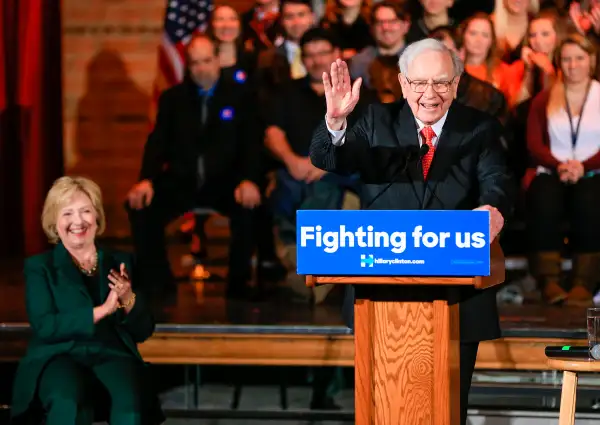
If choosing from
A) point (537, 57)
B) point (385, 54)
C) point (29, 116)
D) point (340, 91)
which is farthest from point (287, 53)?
point (340, 91)

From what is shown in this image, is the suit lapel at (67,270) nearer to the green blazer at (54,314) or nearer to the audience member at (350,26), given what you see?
the green blazer at (54,314)

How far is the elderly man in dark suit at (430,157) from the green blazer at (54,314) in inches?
36.2

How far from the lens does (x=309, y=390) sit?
4.22 m

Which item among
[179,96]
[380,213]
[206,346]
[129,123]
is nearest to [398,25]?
[179,96]

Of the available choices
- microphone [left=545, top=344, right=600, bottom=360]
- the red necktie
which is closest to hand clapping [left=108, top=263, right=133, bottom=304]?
the red necktie

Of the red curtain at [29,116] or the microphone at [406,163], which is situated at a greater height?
the red curtain at [29,116]

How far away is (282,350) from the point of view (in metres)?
4.25

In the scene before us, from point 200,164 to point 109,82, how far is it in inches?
77.4

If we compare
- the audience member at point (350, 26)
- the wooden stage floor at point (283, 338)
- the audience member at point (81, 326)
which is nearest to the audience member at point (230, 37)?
the audience member at point (350, 26)

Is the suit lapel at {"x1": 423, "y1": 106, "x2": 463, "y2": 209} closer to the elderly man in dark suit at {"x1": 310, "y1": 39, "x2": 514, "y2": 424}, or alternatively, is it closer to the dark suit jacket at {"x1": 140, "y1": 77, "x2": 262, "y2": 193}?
the elderly man in dark suit at {"x1": 310, "y1": 39, "x2": 514, "y2": 424}

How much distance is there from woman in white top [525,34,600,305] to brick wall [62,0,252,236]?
2.96 m

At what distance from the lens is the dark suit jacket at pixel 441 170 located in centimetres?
294

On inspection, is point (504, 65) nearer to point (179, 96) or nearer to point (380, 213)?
point (179, 96)

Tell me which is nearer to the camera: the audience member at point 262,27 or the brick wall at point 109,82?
the audience member at point 262,27
